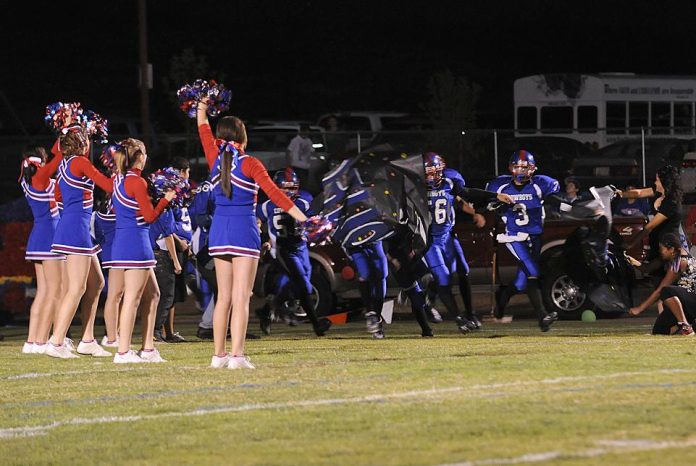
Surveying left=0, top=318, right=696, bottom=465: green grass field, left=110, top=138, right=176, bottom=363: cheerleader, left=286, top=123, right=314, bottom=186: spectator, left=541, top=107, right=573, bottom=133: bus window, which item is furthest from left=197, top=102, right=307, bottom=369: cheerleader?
left=541, top=107, right=573, bottom=133: bus window

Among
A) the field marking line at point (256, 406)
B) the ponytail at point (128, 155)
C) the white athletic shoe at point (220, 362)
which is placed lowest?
the white athletic shoe at point (220, 362)

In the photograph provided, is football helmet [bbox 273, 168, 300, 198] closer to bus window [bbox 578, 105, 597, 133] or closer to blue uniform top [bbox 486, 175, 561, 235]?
blue uniform top [bbox 486, 175, 561, 235]

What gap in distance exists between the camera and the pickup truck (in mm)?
17953

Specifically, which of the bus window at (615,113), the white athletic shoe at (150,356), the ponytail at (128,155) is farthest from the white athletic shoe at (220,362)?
the bus window at (615,113)

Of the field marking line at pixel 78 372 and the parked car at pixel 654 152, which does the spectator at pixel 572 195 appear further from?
the field marking line at pixel 78 372

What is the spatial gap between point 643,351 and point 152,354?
3832 millimetres

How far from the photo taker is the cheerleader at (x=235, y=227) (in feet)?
36.1

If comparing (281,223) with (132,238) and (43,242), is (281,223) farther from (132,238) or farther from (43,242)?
(132,238)

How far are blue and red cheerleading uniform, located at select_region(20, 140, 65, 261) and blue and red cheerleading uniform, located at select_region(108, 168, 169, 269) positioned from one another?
1513 mm

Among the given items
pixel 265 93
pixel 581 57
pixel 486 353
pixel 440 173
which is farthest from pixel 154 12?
pixel 486 353

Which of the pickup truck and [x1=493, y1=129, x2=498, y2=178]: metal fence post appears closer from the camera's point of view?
the pickup truck

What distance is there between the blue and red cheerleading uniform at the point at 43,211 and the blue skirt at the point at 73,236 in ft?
2.29

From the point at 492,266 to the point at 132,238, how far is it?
7.32 m

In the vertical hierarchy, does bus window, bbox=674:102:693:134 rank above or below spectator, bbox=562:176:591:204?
above
